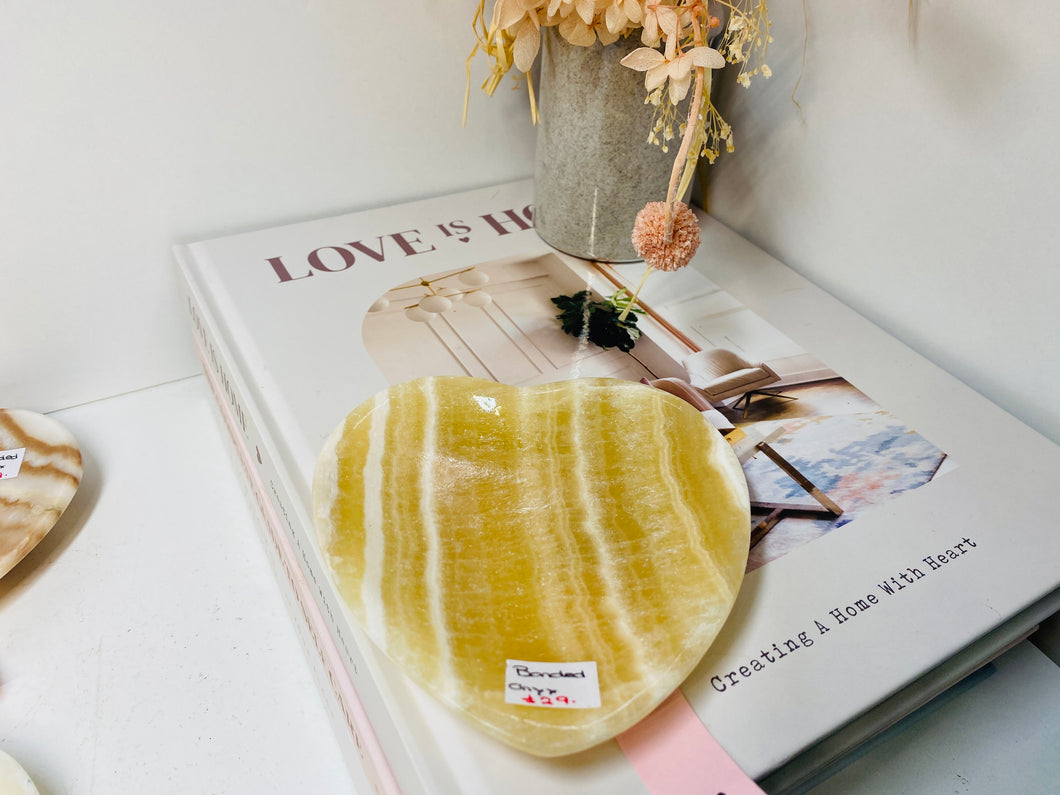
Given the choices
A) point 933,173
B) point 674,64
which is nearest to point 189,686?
point 674,64

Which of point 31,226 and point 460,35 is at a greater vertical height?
point 460,35

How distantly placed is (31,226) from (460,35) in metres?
0.45

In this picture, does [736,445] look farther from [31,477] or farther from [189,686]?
[31,477]

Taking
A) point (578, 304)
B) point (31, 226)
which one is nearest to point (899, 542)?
point (578, 304)

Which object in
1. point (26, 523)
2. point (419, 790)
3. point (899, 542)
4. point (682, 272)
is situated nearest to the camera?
point (419, 790)

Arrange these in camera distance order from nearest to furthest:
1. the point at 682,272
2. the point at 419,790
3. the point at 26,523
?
the point at 419,790, the point at 26,523, the point at 682,272

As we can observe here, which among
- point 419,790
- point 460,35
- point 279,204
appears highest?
point 460,35

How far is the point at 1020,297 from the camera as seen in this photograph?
23.1 inches

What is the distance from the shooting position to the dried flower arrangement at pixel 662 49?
0.50 m

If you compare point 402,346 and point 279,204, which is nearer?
point 402,346

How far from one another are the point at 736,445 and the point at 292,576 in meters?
0.36

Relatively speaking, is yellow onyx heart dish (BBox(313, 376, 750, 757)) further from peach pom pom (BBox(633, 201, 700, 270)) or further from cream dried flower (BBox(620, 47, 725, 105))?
cream dried flower (BBox(620, 47, 725, 105))

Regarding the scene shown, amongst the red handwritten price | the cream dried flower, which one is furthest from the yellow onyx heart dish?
the cream dried flower

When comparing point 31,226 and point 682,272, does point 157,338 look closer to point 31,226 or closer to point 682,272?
point 31,226
